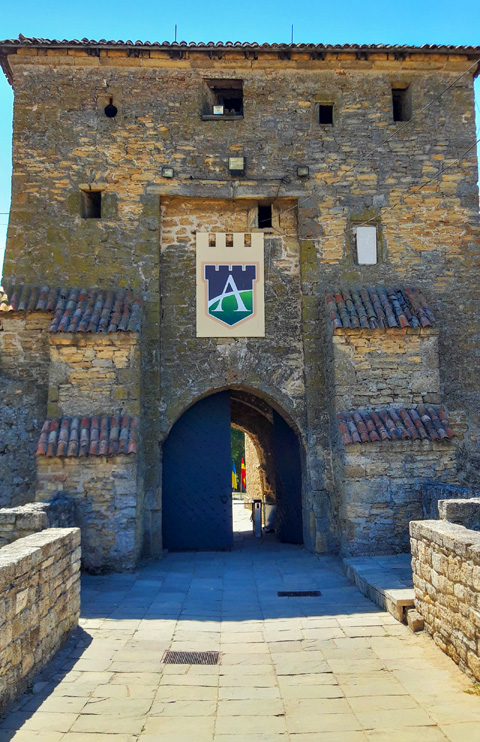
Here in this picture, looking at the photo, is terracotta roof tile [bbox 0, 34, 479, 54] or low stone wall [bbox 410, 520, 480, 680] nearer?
low stone wall [bbox 410, 520, 480, 680]

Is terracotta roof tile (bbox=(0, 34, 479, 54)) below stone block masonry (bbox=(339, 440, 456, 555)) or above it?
above

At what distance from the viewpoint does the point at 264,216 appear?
10.3 metres

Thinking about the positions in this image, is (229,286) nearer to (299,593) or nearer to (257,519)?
(299,593)

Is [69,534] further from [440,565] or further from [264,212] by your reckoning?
[264,212]

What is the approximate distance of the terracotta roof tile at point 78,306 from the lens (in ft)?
28.5

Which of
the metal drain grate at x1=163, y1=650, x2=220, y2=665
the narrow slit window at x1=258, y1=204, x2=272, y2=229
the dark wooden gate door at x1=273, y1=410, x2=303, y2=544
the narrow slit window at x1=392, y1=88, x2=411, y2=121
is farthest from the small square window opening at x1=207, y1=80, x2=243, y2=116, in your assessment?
the metal drain grate at x1=163, y1=650, x2=220, y2=665

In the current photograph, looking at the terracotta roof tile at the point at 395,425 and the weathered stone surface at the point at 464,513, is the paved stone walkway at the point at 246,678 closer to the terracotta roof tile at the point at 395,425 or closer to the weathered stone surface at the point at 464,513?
the weathered stone surface at the point at 464,513

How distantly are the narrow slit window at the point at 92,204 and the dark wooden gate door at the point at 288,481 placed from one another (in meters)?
4.66

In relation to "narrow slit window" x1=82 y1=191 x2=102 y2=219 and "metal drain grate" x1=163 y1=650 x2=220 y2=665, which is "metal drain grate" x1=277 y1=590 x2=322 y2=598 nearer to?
"metal drain grate" x1=163 y1=650 x2=220 y2=665

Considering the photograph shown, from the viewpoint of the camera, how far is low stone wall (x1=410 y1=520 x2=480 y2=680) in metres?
4.25

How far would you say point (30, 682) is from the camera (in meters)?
4.28

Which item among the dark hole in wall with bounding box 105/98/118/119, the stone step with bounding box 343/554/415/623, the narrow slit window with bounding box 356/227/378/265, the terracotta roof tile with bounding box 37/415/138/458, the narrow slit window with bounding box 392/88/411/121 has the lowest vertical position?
the stone step with bounding box 343/554/415/623

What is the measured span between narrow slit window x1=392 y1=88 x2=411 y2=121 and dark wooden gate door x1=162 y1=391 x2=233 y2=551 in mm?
5800

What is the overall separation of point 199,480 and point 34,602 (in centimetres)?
585
